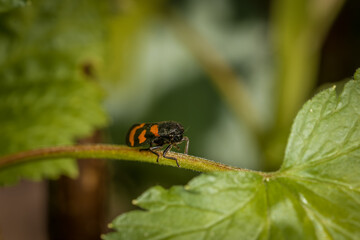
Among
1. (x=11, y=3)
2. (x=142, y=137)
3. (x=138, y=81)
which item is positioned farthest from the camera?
(x=138, y=81)

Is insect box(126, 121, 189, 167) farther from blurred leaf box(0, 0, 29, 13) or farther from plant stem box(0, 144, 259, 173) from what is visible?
blurred leaf box(0, 0, 29, 13)

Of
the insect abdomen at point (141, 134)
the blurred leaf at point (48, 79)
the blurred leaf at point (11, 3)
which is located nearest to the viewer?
the blurred leaf at point (11, 3)

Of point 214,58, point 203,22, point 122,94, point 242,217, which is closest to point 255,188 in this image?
point 242,217

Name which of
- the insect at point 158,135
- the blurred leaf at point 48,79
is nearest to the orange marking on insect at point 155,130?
the insect at point 158,135

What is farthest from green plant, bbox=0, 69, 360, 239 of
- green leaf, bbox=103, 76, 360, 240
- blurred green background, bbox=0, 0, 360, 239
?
blurred green background, bbox=0, 0, 360, 239

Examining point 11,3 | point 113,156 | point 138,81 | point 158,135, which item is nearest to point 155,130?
point 158,135

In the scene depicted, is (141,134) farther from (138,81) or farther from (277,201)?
(138,81)

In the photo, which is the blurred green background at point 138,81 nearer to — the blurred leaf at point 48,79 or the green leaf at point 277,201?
the blurred leaf at point 48,79
